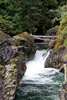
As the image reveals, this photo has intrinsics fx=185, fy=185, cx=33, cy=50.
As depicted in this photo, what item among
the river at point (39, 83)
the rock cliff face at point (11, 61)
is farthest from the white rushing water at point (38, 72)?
the rock cliff face at point (11, 61)

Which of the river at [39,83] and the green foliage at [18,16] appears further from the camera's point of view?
the green foliage at [18,16]

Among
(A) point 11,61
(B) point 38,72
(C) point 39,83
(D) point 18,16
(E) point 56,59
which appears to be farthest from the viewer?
(D) point 18,16

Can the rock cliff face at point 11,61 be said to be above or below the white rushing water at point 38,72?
above

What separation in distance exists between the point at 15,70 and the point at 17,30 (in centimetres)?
1168

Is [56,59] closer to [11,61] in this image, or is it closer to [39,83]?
[39,83]

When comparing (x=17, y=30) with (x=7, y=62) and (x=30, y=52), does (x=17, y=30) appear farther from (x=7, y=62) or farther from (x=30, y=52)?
(x=7, y=62)

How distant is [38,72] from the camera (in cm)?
1636

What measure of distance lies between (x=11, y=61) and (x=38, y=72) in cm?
381

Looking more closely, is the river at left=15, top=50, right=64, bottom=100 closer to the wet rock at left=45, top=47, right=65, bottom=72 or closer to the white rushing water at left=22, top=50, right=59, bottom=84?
the white rushing water at left=22, top=50, right=59, bottom=84

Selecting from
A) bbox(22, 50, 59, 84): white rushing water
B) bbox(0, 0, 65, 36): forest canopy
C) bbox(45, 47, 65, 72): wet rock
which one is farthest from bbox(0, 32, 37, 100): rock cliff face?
bbox(0, 0, 65, 36): forest canopy

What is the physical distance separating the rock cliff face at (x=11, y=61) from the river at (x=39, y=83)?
77cm

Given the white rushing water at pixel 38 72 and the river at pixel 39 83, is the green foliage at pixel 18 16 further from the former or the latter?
the river at pixel 39 83

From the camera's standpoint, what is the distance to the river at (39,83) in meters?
11.6

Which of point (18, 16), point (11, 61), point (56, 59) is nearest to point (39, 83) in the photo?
point (11, 61)
